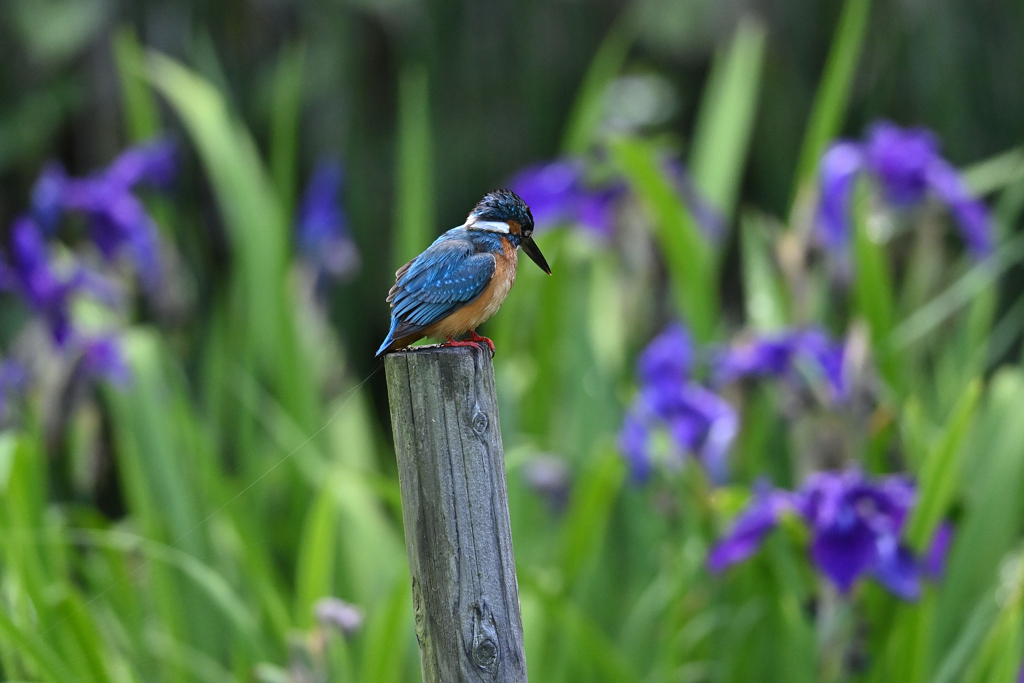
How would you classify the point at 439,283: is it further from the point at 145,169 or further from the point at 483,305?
the point at 145,169

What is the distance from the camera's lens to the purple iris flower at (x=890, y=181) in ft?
6.27

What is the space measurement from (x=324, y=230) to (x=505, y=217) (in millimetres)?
1590

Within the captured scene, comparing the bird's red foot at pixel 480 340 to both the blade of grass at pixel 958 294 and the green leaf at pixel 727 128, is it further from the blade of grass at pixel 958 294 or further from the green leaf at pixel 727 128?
the green leaf at pixel 727 128

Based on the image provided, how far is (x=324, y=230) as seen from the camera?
98.3 inches

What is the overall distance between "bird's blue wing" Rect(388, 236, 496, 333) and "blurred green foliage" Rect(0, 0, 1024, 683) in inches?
7.1

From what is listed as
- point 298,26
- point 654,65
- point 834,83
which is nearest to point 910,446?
point 834,83

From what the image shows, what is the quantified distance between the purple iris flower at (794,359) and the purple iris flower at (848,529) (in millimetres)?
196

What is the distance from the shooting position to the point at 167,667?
182 cm

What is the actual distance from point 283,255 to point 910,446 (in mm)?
1461

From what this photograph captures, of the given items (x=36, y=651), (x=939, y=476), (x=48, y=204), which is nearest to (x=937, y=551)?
(x=939, y=476)

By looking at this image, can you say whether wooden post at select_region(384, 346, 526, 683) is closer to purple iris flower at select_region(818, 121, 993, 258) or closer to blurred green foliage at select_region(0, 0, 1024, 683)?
blurred green foliage at select_region(0, 0, 1024, 683)

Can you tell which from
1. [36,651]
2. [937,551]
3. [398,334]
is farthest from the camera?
[937,551]

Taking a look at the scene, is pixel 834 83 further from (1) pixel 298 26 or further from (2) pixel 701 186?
(1) pixel 298 26

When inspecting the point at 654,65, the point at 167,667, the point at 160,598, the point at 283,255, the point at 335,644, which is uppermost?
the point at 654,65
